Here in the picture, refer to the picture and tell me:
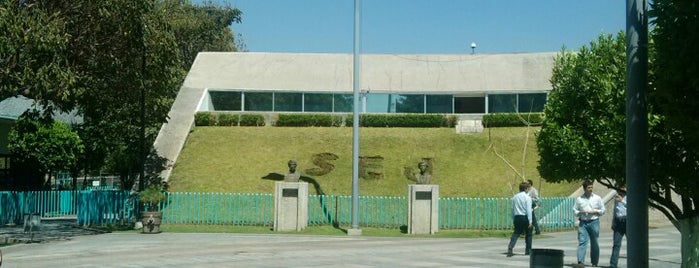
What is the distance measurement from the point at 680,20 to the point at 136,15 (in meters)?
19.8

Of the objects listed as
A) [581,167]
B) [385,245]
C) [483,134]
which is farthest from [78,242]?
[483,134]

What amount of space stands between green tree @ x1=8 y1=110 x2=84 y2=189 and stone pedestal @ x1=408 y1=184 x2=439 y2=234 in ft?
64.1

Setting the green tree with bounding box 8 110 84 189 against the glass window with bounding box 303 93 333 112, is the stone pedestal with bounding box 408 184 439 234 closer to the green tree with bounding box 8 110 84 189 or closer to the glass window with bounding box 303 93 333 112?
the glass window with bounding box 303 93 333 112

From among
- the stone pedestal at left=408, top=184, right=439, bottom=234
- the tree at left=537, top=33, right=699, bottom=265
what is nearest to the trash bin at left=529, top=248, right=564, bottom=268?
the tree at left=537, top=33, right=699, bottom=265

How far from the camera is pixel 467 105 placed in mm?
41781

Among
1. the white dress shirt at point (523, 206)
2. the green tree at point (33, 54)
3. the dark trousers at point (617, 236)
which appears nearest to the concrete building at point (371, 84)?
the green tree at point (33, 54)

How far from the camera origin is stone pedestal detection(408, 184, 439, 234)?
80.8 ft

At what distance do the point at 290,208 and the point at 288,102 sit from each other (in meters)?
15.7

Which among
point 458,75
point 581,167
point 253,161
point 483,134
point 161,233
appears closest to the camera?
point 581,167

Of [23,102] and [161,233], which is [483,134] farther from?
[23,102]

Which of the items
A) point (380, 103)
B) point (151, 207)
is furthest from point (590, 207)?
point (380, 103)

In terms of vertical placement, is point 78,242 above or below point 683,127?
below

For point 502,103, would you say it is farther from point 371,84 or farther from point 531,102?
point 371,84

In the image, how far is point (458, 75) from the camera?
4288 centimetres
